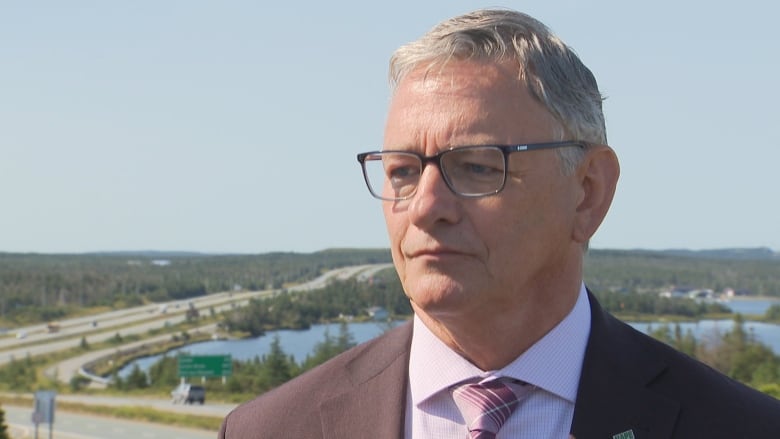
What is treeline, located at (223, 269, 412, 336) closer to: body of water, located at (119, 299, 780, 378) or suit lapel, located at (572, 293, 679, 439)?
body of water, located at (119, 299, 780, 378)

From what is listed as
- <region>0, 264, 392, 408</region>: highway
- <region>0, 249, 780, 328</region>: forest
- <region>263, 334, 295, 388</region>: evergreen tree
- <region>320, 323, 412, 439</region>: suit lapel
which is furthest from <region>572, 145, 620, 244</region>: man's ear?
<region>0, 249, 780, 328</region>: forest

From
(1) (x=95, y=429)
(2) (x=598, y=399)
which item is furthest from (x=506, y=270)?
(1) (x=95, y=429)

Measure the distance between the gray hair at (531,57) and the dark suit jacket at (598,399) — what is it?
493 millimetres

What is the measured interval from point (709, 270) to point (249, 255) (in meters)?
66.2

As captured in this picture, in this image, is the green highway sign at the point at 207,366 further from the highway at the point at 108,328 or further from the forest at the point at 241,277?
the forest at the point at 241,277

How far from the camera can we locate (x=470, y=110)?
2398mm

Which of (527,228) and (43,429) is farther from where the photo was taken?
(43,429)

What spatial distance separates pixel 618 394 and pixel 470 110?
29.2 inches

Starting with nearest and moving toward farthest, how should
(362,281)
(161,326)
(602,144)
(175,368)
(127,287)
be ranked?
(602,144) < (175,368) < (161,326) < (362,281) < (127,287)

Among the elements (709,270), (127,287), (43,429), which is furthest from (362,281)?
(43,429)

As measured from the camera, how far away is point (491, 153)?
2.38 m

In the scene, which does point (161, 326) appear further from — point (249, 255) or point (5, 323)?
point (249, 255)

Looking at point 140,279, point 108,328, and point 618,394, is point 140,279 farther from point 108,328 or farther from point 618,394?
point 618,394

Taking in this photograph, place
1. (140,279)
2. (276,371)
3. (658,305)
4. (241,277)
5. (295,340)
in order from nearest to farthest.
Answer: (276,371), (295,340), (658,305), (140,279), (241,277)
